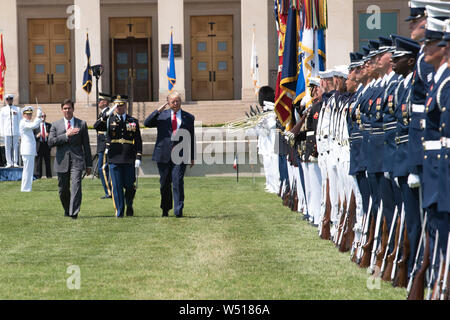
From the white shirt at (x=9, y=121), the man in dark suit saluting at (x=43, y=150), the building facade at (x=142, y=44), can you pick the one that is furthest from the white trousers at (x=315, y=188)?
the building facade at (x=142, y=44)

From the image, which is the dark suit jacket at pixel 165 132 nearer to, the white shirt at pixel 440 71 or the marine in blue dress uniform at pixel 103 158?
the marine in blue dress uniform at pixel 103 158

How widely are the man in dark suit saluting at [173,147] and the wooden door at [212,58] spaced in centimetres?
2725

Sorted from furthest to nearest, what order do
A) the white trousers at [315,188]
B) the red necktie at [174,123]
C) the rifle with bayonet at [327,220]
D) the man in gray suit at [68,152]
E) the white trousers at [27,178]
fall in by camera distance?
the white trousers at [27,178]
the red necktie at [174,123]
the man in gray suit at [68,152]
the white trousers at [315,188]
the rifle with bayonet at [327,220]

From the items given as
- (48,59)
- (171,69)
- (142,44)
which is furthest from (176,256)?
(48,59)

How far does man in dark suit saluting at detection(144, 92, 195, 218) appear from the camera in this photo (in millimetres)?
16125

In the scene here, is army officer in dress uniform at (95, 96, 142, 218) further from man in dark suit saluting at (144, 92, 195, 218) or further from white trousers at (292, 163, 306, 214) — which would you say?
white trousers at (292, 163, 306, 214)

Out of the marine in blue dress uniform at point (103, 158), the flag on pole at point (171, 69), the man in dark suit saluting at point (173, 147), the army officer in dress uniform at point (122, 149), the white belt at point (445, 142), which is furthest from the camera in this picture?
the flag on pole at point (171, 69)

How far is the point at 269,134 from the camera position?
23188mm

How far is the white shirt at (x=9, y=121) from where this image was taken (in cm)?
2861

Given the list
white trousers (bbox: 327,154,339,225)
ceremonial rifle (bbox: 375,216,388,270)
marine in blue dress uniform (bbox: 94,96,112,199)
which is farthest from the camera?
marine in blue dress uniform (bbox: 94,96,112,199)

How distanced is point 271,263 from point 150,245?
7.64 feet

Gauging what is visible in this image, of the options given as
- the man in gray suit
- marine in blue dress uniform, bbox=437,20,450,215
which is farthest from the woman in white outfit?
marine in blue dress uniform, bbox=437,20,450,215

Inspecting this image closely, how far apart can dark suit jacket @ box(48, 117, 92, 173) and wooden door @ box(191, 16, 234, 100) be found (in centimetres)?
2733

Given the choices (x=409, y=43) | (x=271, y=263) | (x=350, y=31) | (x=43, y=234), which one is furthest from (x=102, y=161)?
(x=350, y=31)
